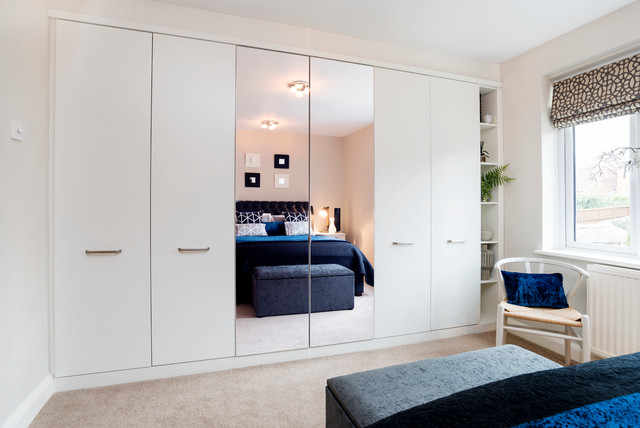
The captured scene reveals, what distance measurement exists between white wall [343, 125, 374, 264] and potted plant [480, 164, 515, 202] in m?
1.28

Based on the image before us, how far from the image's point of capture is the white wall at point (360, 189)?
2.90m

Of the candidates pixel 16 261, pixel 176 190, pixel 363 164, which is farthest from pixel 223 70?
pixel 16 261

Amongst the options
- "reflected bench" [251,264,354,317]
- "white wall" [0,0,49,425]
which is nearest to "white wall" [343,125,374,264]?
"reflected bench" [251,264,354,317]

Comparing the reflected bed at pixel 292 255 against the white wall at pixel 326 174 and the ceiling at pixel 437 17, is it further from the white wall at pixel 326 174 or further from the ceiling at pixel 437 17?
the ceiling at pixel 437 17

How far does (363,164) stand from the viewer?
2.95 m

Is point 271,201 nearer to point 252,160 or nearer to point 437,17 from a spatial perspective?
point 252,160

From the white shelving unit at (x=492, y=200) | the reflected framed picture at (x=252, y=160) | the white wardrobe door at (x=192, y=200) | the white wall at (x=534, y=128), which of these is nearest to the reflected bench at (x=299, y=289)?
the white wardrobe door at (x=192, y=200)

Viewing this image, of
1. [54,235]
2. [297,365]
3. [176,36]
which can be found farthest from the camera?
[297,365]

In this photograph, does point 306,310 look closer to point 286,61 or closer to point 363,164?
point 363,164

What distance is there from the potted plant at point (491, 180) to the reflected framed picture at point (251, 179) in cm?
220

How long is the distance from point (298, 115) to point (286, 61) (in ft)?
1.38

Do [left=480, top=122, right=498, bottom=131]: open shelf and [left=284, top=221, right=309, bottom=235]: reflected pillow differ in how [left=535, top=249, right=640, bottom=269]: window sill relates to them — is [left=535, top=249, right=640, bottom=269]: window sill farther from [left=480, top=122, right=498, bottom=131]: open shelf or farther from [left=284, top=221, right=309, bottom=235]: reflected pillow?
[left=284, top=221, right=309, bottom=235]: reflected pillow

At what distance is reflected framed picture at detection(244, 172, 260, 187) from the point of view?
104 inches

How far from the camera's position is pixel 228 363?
8.50 feet
